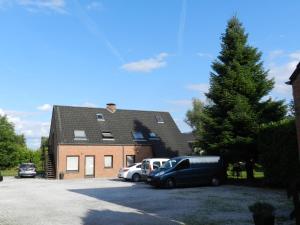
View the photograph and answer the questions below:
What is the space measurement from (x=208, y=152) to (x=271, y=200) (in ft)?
35.3

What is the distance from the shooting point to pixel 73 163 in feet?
129

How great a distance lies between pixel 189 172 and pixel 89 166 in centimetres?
1770

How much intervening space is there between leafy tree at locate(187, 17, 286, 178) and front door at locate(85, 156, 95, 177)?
15.6 m

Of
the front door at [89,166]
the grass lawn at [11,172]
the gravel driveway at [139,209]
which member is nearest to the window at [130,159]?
the front door at [89,166]

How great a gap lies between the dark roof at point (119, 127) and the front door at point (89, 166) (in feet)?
5.07

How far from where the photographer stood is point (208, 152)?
2745 centimetres

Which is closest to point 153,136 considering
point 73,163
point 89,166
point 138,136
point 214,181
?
point 138,136

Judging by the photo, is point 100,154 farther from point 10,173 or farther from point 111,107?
point 10,173

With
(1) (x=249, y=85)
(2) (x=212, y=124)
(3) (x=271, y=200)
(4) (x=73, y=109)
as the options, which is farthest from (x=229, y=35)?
(4) (x=73, y=109)

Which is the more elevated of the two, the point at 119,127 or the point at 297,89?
the point at 119,127

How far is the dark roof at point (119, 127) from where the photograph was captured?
133 feet

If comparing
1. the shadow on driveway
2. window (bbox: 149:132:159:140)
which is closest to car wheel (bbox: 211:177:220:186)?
the shadow on driveway

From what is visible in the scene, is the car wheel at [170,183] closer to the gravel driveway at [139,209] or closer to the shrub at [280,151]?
the gravel driveway at [139,209]

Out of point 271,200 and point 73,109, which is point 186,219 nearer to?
point 271,200
